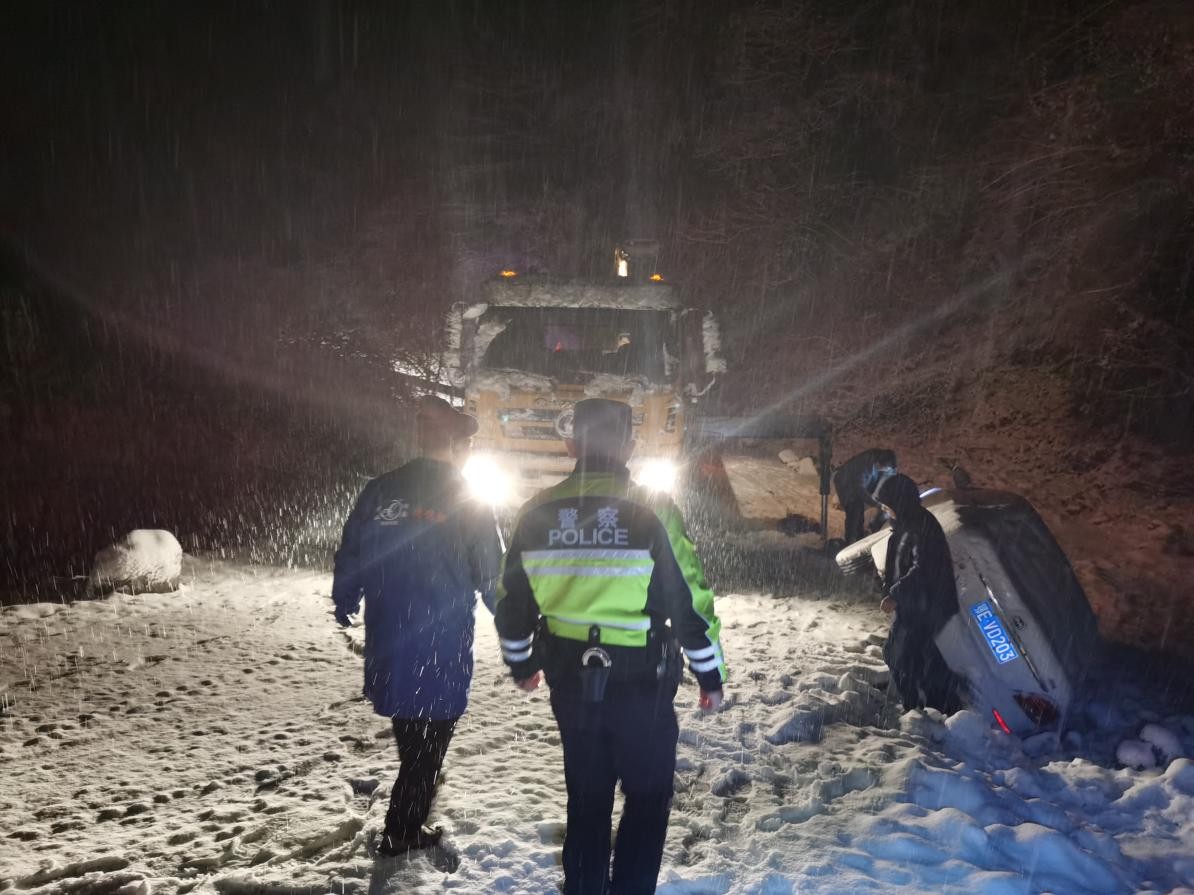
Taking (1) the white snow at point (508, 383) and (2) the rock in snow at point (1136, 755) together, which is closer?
(2) the rock in snow at point (1136, 755)

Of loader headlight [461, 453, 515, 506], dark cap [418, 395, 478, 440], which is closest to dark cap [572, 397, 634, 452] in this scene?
dark cap [418, 395, 478, 440]

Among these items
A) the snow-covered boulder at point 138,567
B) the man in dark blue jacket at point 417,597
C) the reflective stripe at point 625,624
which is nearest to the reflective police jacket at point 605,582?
the reflective stripe at point 625,624

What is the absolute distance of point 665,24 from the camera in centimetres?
1620

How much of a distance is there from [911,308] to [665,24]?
9009 mm

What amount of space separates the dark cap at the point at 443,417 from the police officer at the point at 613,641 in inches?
28.2

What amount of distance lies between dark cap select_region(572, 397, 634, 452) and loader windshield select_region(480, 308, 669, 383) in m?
5.21

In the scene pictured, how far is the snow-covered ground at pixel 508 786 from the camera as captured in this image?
9.78 ft

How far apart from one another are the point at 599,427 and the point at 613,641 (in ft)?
2.54

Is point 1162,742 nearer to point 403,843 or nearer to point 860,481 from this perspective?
point 860,481

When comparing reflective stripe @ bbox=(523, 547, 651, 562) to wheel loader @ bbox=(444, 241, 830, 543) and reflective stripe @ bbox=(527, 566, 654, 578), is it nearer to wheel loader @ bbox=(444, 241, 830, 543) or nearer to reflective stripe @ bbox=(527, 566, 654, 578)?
reflective stripe @ bbox=(527, 566, 654, 578)

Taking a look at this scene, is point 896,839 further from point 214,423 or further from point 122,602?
point 214,423

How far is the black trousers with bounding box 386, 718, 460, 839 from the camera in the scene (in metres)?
3.05

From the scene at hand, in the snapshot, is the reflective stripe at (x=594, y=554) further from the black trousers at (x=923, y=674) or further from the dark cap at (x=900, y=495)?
Answer: the black trousers at (x=923, y=674)

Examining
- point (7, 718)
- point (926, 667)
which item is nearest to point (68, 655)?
point (7, 718)
